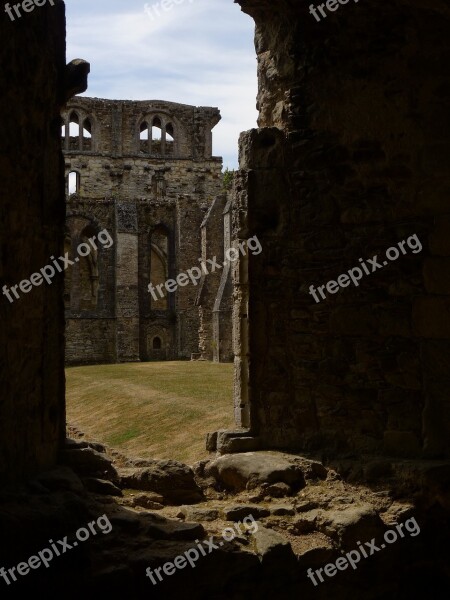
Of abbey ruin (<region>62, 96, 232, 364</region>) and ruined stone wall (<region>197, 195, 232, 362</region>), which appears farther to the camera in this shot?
abbey ruin (<region>62, 96, 232, 364</region>)

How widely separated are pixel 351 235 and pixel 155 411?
6.82 meters

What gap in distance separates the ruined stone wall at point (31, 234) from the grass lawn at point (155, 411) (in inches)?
141

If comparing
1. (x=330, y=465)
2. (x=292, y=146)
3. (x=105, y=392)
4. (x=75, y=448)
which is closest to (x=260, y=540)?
(x=330, y=465)

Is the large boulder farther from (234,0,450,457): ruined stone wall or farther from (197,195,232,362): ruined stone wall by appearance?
(197,195,232,362): ruined stone wall

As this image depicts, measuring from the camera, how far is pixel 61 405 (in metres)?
5.34

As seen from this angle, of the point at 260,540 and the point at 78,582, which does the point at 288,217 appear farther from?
the point at 78,582

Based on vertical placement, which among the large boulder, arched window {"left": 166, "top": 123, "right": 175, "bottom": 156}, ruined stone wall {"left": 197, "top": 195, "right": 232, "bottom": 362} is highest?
arched window {"left": 166, "top": 123, "right": 175, "bottom": 156}

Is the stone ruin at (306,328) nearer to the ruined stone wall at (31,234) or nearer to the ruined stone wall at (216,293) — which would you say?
the ruined stone wall at (31,234)

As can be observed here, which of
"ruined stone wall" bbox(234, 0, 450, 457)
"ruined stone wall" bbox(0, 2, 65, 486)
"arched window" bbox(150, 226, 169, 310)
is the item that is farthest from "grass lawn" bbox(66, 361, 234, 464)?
"arched window" bbox(150, 226, 169, 310)

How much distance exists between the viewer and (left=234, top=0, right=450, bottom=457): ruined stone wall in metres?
5.82

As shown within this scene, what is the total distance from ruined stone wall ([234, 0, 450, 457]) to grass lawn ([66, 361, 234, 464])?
2.70 m

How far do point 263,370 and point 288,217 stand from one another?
54.4 inches

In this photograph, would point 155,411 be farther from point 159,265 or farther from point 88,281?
point 159,265

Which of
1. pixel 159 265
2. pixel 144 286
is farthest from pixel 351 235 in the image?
pixel 159 265
